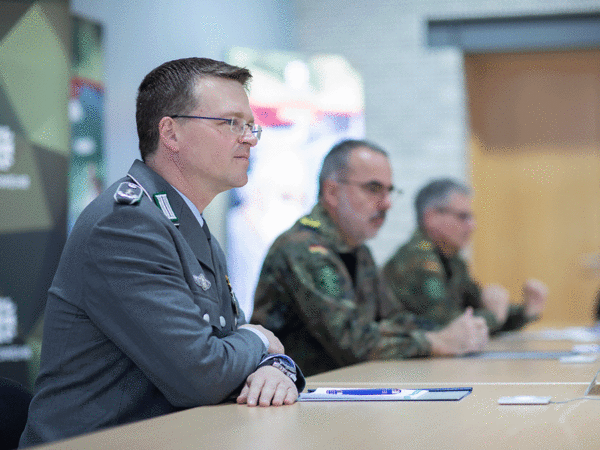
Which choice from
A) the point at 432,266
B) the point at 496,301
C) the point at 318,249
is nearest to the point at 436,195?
the point at 496,301

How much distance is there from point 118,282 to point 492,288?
299cm

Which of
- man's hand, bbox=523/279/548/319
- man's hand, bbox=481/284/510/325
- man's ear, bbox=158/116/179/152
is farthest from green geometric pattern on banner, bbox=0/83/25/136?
man's hand, bbox=523/279/548/319

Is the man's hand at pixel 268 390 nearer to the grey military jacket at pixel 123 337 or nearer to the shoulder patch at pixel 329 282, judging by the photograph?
the grey military jacket at pixel 123 337

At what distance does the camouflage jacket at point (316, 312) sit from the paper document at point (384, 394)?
75cm

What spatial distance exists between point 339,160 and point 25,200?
127cm

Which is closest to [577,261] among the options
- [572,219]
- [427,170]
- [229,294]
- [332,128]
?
[572,219]

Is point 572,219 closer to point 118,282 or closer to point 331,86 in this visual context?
point 331,86

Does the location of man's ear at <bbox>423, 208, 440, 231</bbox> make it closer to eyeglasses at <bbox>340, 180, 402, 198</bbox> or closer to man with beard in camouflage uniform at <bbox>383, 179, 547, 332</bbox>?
man with beard in camouflage uniform at <bbox>383, 179, 547, 332</bbox>

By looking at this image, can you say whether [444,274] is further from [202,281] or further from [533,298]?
[202,281]

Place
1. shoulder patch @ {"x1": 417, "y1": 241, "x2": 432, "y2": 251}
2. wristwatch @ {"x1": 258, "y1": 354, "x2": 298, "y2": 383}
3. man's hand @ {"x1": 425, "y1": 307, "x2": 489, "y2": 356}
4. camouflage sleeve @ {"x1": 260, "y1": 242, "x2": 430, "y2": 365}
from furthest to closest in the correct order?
shoulder patch @ {"x1": 417, "y1": 241, "x2": 432, "y2": 251}
man's hand @ {"x1": 425, "y1": 307, "x2": 489, "y2": 356}
camouflage sleeve @ {"x1": 260, "y1": 242, "x2": 430, "y2": 365}
wristwatch @ {"x1": 258, "y1": 354, "x2": 298, "y2": 383}

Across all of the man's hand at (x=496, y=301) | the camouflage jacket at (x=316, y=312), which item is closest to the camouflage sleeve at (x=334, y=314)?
the camouflage jacket at (x=316, y=312)

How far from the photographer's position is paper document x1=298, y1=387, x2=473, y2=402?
144cm

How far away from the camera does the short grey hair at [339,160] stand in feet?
9.61

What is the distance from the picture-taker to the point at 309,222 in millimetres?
2686
